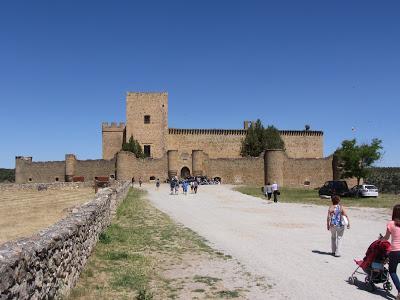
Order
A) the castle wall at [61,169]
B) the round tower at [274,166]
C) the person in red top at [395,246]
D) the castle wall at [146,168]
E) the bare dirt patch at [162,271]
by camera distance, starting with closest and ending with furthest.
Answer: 1. the person in red top at [395,246]
2. the bare dirt patch at [162,271]
3. the round tower at [274,166]
4. the castle wall at [146,168]
5. the castle wall at [61,169]

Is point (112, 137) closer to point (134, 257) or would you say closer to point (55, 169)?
point (55, 169)

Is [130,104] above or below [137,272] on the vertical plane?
above

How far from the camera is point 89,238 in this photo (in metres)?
8.91

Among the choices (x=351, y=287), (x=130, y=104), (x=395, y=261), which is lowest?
(x=351, y=287)

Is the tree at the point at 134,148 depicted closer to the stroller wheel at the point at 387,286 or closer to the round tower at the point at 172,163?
the round tower at the point at 172,163

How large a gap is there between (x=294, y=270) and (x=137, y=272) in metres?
2.61

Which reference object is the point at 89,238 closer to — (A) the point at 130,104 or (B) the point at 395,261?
(B) the point at 395,261

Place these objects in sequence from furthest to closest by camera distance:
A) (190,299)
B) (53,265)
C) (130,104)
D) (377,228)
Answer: (130,104) < (377,228) < (190,299) < (53,265)

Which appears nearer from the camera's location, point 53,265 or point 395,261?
point 53,265

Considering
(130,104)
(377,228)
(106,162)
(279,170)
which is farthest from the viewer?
(130,104)

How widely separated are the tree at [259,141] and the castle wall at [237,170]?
11021mm

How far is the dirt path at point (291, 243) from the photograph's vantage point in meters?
7.21

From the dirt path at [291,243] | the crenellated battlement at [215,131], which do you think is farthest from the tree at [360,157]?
the crenellated battlement at [215,131]

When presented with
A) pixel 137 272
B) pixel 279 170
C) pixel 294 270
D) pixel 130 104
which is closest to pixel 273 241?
pixel 294 270
